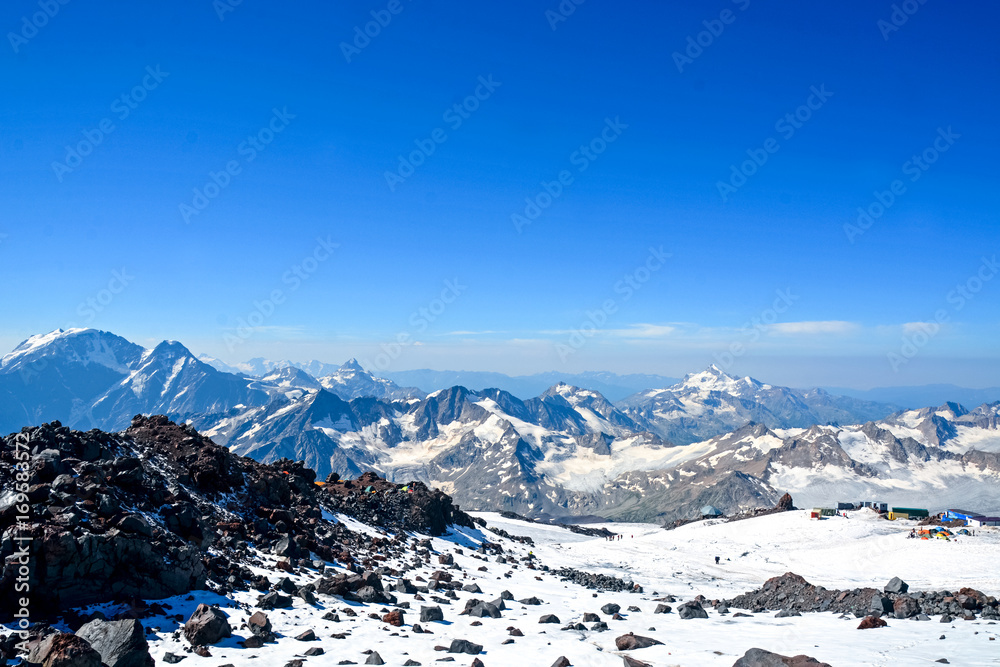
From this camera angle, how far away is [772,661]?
15.1m

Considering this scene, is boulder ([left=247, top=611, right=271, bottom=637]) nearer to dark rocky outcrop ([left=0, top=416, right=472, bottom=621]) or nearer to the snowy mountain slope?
the snowy mountain slope

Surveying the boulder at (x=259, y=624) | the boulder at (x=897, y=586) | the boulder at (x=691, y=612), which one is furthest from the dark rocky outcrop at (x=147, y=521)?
the boulder at (x=897, y=586)

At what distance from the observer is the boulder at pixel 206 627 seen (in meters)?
16.7

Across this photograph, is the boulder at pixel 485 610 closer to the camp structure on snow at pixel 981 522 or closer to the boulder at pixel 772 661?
the boulder at pixel 772 661

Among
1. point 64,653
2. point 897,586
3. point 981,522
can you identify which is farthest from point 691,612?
point 981,522

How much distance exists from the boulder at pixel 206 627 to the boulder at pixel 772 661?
15397 mm

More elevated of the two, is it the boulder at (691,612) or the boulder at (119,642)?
the boulder at (119,642)

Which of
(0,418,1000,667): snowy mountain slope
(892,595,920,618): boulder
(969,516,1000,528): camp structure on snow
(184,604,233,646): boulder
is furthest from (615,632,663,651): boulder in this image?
(969,516,1000,528): camp structure on snow

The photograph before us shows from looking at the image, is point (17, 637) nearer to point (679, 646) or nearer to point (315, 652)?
point (315, 652)

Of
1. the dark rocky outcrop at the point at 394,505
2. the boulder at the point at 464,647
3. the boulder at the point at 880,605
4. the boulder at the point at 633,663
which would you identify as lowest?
the dark rocky outcrop at the point at 394,505

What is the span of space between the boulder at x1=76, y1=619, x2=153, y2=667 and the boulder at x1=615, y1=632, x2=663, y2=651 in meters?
14.5

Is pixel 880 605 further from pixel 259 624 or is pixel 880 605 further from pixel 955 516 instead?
pixel 955 516
